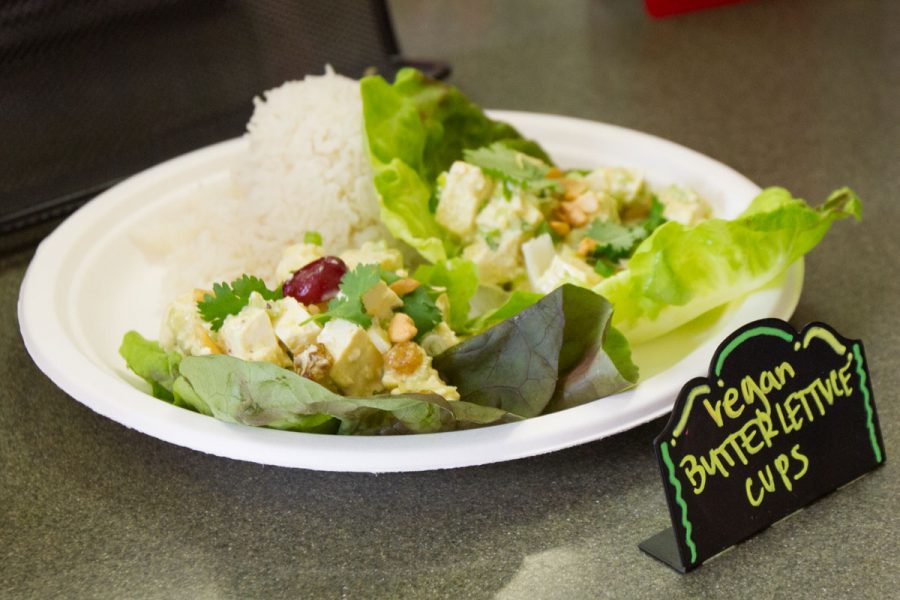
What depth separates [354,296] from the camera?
1194mm

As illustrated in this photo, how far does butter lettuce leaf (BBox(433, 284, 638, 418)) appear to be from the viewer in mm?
1158

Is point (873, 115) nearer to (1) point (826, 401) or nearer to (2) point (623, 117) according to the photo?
(2) point (623, 117)

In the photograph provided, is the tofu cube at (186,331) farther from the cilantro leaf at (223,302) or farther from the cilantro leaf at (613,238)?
the cilantro leaf at (613,238)

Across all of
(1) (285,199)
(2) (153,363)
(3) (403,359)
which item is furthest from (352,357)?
(1) (285,199)

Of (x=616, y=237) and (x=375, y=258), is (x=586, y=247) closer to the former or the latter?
(x=616, y=237)

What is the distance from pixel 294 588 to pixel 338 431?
183mm

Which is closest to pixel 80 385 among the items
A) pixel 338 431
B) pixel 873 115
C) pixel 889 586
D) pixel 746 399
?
pixel 338 431

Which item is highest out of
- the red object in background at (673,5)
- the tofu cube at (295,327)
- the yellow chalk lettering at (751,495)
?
the tofu cube at (295,327)

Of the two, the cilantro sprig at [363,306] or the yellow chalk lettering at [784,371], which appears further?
the cilantro sprig at [363,306]

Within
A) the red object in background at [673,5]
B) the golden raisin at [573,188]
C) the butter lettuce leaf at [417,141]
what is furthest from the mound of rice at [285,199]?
the red object in background at [673,5]

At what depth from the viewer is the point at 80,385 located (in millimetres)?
1232

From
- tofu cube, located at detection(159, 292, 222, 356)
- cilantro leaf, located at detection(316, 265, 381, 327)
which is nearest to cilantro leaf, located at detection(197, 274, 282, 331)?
tofu cube, located at detection(159, 292, 222, 356)

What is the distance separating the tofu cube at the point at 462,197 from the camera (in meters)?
1.56

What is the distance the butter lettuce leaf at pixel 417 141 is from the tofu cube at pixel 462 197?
0.11 feet
